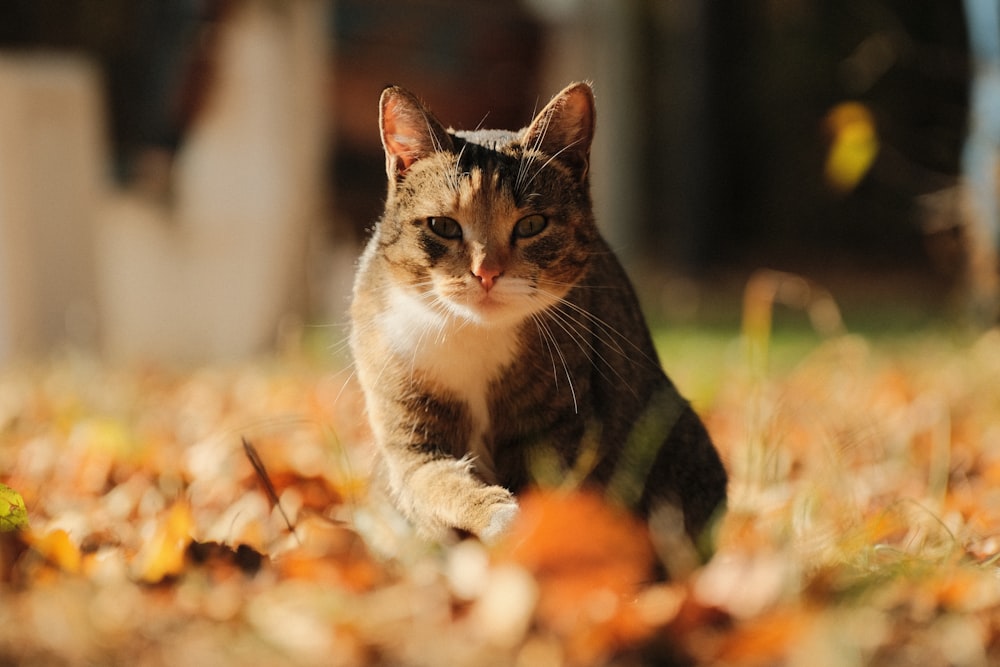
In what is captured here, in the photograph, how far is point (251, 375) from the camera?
190 inches

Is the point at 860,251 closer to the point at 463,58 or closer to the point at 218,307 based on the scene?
the point at 463,58

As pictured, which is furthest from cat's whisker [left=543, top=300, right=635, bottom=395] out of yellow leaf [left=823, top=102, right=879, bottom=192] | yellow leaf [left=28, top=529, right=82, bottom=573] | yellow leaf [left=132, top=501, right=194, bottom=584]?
yellow leaf [left=823, top=102, right=879, bottom=192]

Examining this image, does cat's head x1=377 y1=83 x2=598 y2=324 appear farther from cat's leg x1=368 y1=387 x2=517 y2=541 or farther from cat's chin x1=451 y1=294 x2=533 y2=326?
cat's leg x1=368 y1=387 x2=517 y2=541

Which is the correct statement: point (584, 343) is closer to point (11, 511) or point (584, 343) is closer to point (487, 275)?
point (487, 275)

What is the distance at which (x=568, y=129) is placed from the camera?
226 cm

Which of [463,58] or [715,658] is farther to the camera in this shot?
[463,58]

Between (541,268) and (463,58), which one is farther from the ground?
(463,58)

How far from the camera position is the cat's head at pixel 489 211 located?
7.04ft

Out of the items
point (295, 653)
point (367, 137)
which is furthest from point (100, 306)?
point (295, 653)

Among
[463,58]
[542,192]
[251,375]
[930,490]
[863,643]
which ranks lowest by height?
[251,375]

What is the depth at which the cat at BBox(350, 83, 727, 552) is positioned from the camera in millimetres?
2139

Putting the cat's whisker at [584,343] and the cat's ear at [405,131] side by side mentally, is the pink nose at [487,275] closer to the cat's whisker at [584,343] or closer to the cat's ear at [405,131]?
the cat's whisker at [584,343]

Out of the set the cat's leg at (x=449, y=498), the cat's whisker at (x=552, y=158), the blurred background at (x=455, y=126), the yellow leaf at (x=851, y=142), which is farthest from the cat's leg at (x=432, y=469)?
the yellow leaf at (x=851, y=142)

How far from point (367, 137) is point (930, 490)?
21.0 ft
